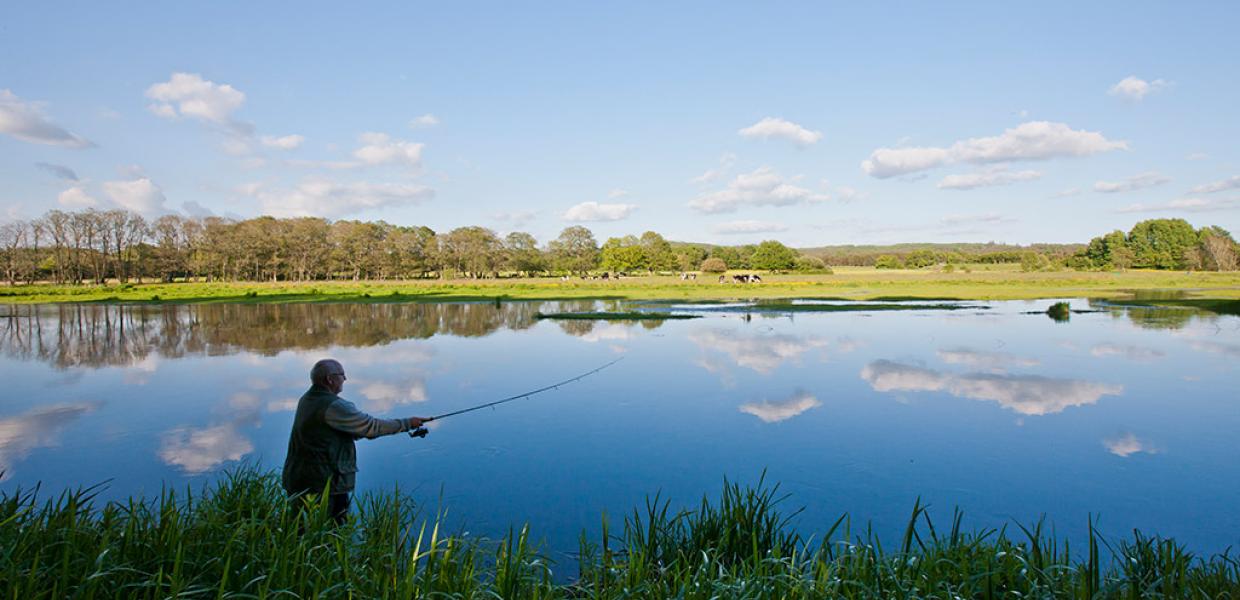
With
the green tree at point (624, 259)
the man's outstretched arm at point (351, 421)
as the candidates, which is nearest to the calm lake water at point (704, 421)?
the man's outstretched arm at point (351, 421)

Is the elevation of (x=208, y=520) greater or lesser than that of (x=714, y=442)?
greater

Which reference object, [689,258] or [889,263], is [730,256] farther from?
[889,263]

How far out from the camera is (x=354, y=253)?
9194 centimetres

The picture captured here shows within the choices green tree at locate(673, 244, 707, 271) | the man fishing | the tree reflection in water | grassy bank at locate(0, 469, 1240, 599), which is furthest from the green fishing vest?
green tree at locate(673, 244, 707, 271)

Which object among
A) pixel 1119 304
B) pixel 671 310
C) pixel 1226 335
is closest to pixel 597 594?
pixel 1226 335

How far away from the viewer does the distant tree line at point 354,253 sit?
77500 mm

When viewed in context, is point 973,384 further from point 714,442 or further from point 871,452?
point 714,442

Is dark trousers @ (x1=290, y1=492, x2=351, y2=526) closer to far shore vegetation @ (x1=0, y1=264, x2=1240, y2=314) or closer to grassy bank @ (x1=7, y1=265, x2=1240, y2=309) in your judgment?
far shore vegetation @ (x1=0, y1=264, x2=1240, y2=314)

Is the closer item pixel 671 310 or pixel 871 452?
pixel 871 452

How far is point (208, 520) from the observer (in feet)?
16.3

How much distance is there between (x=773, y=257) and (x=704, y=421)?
349 ft

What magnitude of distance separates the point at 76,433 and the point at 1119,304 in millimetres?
42295

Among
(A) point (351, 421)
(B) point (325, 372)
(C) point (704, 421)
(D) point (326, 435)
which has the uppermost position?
(B) point (325, 372)

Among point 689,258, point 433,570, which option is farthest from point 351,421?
point 689,258
